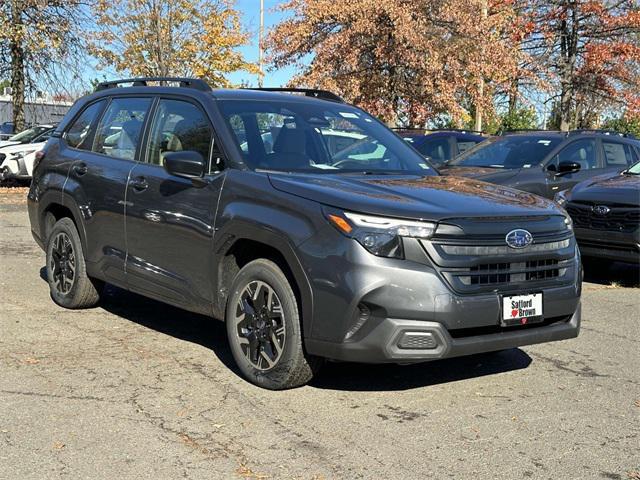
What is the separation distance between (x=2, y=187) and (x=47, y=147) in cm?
1426

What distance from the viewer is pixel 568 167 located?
1045cm

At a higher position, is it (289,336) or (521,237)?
(521,237)

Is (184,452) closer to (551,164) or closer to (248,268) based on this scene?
(248,268)

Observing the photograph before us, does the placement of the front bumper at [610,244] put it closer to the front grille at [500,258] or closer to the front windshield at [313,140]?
the front windshield at [313,140]

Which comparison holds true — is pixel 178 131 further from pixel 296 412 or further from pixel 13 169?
pixel 13 169

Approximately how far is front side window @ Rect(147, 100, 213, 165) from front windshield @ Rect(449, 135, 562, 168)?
20.8 feet

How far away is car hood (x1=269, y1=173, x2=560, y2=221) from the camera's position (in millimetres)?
4414

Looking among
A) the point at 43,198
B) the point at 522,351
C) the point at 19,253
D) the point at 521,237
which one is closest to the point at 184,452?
the point at 521,237

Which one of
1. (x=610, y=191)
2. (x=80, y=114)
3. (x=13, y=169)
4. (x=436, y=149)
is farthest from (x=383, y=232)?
(x=13, y=169)

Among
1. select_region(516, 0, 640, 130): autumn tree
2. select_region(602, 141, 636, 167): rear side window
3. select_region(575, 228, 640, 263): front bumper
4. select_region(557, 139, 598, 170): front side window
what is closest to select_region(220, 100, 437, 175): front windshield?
select_region(575, 228, 640, 263): front bumper

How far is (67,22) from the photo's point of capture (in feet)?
75.9

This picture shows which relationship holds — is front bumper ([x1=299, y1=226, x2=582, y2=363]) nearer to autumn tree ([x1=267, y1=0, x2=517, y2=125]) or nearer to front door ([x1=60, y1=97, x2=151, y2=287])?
front door ([x1=60, y1=97, x2=151, y2=287])

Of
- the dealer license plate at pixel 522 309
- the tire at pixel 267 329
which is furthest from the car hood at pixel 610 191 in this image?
the tire at pixel 267 329

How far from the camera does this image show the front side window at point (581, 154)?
441 inches
